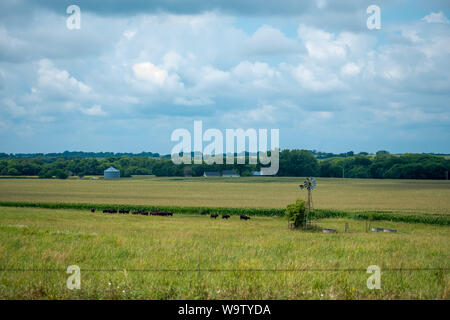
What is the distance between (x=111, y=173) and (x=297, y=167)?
72806 millimetres

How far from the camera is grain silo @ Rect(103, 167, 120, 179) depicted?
515 feet

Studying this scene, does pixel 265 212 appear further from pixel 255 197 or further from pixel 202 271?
pixel 202 271

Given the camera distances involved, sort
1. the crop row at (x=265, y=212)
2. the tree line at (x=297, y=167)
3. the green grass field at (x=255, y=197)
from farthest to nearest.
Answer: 1. the tree line at (x=297, y=167)
2. the green grass field at (x=255, y=197)
3. the crop row at (x=265, y=212)

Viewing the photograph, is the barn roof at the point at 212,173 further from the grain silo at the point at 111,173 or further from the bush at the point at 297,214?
the bush at the point at 297,214

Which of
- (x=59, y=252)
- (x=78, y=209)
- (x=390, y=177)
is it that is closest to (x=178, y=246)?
(x=59, y=252)

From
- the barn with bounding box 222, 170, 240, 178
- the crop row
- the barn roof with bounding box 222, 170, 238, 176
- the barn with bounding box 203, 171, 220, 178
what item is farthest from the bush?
the barn with bounding box 203, 171, 220, 178

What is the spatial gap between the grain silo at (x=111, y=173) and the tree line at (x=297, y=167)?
Result: 670 centimetres

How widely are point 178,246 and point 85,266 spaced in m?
4.00

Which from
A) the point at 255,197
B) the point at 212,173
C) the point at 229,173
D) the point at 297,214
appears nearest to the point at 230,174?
the point at 229,173

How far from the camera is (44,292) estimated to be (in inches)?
293

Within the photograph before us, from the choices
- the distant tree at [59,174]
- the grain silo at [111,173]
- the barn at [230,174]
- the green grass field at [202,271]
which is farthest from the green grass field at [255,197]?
the barn at [230,174]

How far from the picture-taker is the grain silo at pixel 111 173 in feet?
515

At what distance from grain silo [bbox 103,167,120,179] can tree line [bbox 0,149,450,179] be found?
22.0 feet
